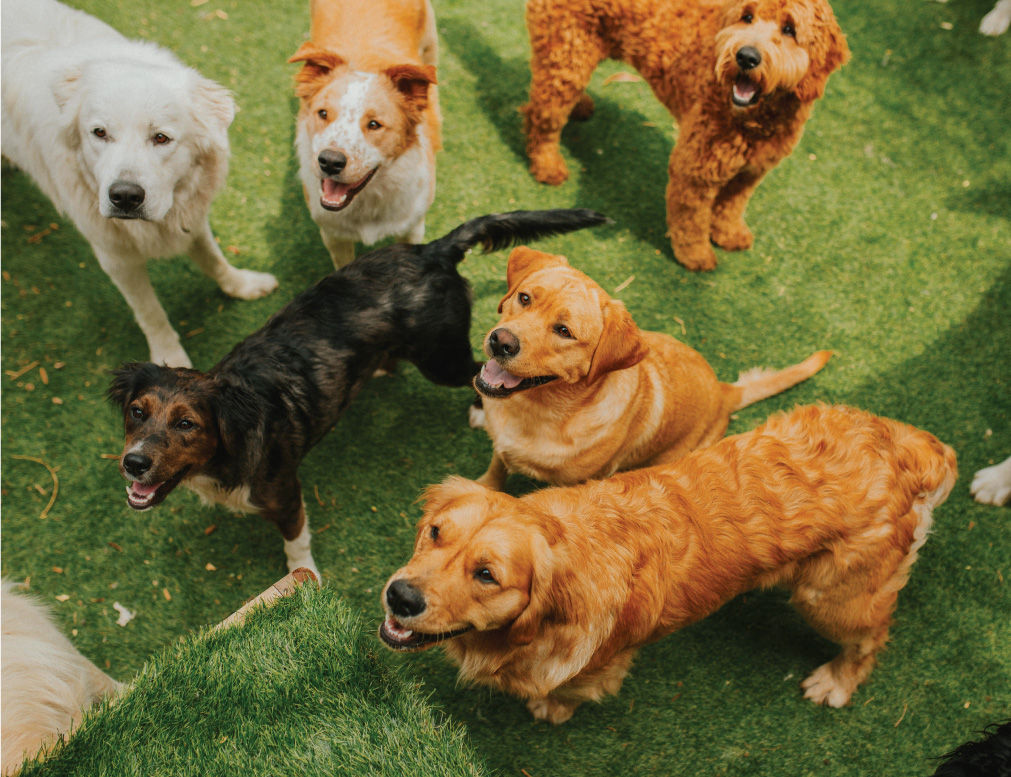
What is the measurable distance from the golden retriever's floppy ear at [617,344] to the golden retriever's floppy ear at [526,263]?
363 mm

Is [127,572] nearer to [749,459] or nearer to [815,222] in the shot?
[749,459]

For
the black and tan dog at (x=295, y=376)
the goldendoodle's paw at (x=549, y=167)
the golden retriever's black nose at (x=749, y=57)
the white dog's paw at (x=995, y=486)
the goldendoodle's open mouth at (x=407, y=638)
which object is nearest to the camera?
the goldendoodle's open mouth at (x=407, y=638)

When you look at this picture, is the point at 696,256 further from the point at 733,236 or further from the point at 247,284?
the point at 247,284

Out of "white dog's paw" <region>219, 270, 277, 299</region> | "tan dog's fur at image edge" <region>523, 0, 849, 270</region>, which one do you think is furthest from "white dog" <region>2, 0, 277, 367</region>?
"tan dog's fur at image edge" <region>523, 0, 849, 270</region>

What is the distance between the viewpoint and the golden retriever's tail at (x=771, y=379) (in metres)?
3.66

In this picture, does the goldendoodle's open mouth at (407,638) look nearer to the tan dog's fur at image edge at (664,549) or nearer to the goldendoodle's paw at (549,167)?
the tan dog's fur at image edge at (664,549)

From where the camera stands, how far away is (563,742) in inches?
118

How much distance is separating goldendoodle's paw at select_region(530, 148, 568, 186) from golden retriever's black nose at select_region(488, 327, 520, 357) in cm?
234

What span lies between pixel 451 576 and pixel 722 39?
312cm

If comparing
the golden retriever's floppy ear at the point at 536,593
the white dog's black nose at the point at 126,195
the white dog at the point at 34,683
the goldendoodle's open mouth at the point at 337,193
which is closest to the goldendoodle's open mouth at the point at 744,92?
the goldendoodle's open mouth at the point at 337,193

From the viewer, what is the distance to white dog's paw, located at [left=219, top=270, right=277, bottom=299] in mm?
3994

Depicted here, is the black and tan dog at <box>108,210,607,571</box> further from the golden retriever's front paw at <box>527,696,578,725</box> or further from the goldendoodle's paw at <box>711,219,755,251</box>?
the goldendoodle's paw at <box>711,219,755,251</box>

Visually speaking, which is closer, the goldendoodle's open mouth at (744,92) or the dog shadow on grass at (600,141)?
the goldendoodle's open mouth at (744,92)

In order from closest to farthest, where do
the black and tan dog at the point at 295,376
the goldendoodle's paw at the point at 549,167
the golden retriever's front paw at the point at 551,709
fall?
the black and tan dog at the point at 295,376
the golden retriever's front paw at the point at 551,709
the goldendoodle's paw at the point at 549,167
